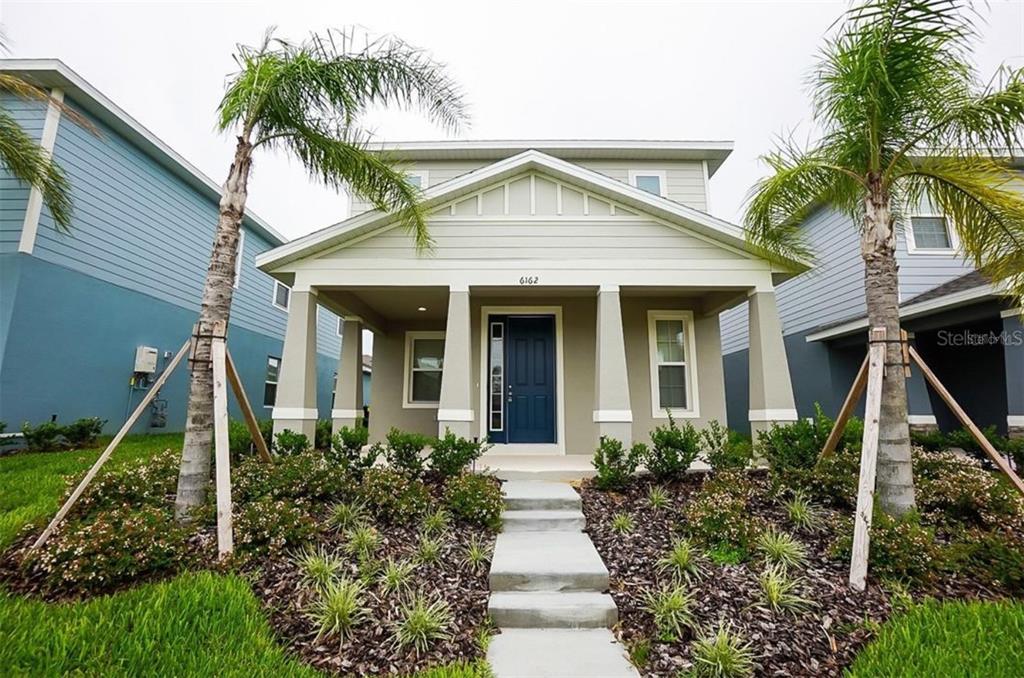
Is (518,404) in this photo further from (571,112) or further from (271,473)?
(571,112)

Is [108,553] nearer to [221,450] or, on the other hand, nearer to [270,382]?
[221,450]

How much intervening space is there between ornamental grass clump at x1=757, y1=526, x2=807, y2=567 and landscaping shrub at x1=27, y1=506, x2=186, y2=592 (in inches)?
177

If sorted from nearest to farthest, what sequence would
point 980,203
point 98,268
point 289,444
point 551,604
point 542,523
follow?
point 551,604, point 980,203, point 542,523, point 289,444, point 98,268

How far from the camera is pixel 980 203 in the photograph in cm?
430

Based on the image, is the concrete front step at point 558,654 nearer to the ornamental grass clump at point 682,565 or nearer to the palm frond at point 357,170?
the ornamental grass clump at point 682,565

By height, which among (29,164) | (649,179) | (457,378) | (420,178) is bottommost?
(457,378)

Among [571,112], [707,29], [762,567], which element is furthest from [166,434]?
[571,112]

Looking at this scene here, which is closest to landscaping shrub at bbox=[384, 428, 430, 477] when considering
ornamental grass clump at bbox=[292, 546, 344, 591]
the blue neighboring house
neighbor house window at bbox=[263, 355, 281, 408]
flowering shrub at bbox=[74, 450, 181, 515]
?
ornamental grass clump at bbox=[292, 546, 344, 591]

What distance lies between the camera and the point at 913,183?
4.60m

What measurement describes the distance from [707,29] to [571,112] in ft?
24.1

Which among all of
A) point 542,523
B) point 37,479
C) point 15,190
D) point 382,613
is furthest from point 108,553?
point 15,190

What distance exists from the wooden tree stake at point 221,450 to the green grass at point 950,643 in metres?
4.22

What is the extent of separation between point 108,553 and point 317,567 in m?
1.39

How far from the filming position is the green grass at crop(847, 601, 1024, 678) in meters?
2.42
